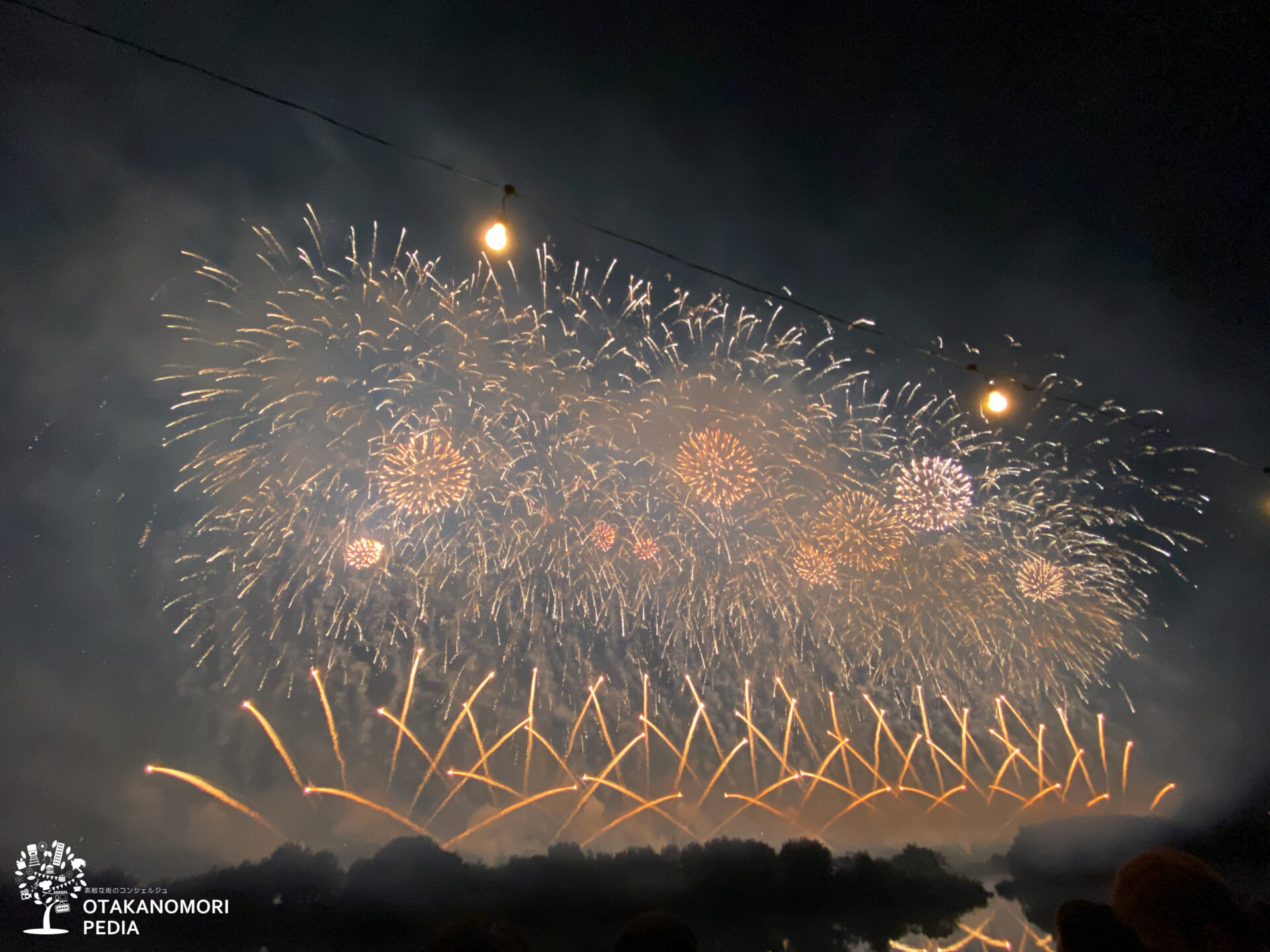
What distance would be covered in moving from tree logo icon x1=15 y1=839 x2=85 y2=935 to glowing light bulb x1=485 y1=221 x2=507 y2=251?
1312 inches

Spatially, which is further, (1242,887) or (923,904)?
(923,904)

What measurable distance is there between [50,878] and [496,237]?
110 feet

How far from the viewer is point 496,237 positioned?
701 centimetres

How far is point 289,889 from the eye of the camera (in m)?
35.4

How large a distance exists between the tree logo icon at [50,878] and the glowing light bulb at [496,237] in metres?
33.3

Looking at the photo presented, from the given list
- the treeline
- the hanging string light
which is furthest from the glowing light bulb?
the treeline

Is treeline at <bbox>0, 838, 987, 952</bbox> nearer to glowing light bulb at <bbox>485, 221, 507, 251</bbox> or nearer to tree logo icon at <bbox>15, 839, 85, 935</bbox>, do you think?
tree logo icon at <bbox>15, 839, 85, 935</bbox>

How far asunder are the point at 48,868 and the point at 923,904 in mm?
59153

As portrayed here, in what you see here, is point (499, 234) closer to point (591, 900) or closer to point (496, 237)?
point (496, 237)

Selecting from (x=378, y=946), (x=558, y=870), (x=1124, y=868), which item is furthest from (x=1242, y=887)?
(x=378, y=946)

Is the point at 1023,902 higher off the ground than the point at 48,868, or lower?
lower

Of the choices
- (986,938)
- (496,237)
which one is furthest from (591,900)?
(496,237)

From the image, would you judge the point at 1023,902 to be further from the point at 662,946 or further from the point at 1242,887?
the point at 662,946

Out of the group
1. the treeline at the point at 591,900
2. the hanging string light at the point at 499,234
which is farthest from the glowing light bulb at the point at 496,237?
the treeline at the point at 591,900
